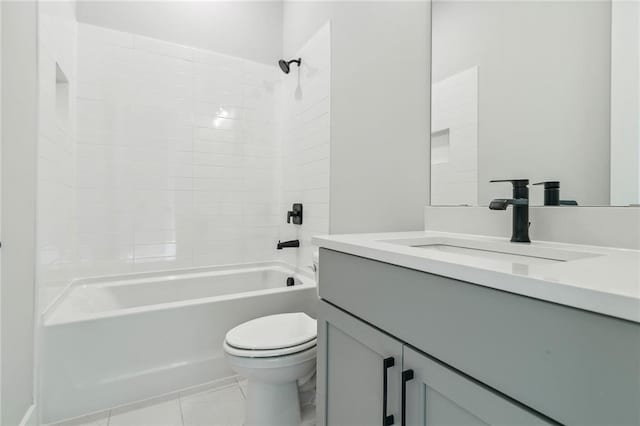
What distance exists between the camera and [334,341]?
1019 millimetres

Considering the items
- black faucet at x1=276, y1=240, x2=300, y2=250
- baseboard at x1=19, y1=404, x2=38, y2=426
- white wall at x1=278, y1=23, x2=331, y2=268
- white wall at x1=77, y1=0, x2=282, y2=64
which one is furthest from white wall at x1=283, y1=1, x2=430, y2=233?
baseboard at x1=19, y1=404, x2=38, y2=426

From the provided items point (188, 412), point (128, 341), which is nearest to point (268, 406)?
point (188, 412)

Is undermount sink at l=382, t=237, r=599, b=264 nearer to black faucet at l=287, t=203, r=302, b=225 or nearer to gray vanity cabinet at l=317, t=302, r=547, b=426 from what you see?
gray vanity cabinet at l=317, t=302, r=547, b=426

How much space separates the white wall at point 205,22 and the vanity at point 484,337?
7.21 ft

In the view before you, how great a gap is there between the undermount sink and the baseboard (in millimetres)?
1564

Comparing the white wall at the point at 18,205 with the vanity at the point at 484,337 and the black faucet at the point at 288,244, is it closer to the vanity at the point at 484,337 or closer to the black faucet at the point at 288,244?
the vanity at the point at 484,337

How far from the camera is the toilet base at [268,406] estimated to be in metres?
1.35

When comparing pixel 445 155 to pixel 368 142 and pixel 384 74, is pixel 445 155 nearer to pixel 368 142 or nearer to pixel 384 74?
pixel 368 142

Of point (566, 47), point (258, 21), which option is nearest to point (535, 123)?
point (566, 47)

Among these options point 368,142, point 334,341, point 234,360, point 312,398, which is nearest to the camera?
point 334,341

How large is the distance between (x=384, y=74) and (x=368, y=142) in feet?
1.18

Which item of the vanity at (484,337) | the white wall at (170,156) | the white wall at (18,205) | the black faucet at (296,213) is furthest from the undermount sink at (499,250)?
the white wall at (170,156)

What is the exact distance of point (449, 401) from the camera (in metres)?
0.64

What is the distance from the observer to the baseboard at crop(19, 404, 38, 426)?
1.25 m
